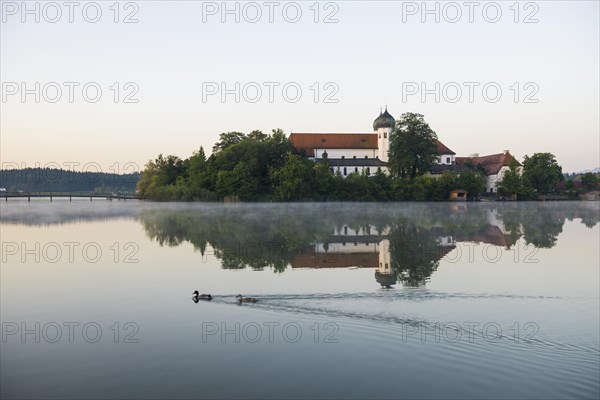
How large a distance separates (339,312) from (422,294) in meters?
3.61

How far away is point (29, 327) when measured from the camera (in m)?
14.0

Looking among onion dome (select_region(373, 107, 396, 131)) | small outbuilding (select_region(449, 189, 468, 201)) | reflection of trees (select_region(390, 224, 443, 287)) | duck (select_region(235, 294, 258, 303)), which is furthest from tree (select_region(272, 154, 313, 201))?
duck (select_region(235, 294, 258, 303))

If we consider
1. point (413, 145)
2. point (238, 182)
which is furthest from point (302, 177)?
point (413, 145)

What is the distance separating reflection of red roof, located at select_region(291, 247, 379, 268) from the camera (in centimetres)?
2469

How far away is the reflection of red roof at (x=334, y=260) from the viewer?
24.7 meters

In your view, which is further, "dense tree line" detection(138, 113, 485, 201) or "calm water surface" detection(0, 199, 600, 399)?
"dense tree line" detection(138, 113, 485, 201)

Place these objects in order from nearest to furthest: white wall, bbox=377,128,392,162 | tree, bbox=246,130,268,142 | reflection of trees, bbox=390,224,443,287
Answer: reflection of trees, bbox=390,224,443,287 < tree, bbox=246,130,268,142 < white wall, bbox=377,128,392,162

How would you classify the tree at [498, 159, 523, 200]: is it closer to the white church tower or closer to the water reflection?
the white church tower

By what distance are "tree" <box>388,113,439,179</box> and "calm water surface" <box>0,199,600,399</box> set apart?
8451 centimetres

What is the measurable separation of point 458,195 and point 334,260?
9461 cm

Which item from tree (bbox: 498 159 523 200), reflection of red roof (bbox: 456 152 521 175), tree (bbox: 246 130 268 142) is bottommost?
tree (bbox: 498 159 523 200)

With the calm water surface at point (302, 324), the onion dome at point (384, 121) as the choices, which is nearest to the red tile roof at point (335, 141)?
the onion dome at point (384, 121)

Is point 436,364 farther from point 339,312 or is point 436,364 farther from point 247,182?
point 247,182

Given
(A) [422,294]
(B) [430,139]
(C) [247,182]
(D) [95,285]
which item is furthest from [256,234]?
(B) [430,139]
